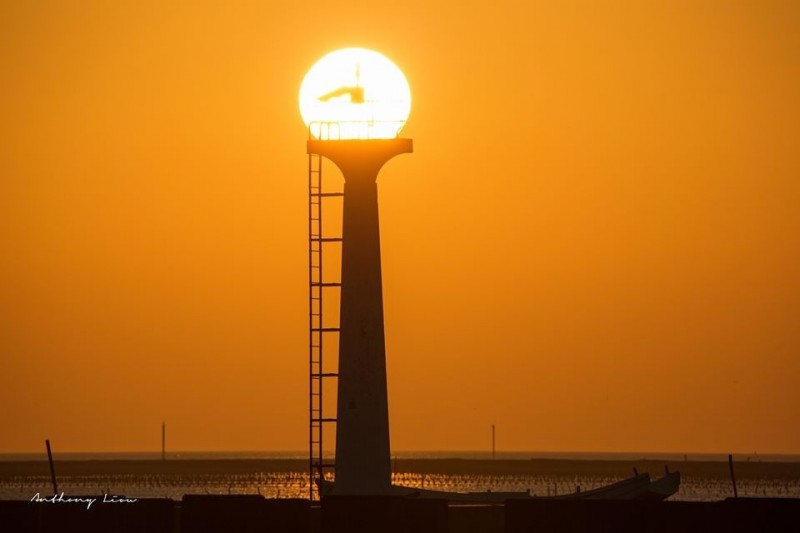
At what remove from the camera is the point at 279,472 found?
173 m

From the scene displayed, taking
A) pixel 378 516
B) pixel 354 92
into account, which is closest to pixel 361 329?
pixel 354 92

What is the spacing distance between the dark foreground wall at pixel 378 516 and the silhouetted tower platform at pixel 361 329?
19.9 ft

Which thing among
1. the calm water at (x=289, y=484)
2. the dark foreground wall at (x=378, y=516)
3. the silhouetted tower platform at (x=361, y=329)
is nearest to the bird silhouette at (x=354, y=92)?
the silhouetted tower platform at (x=361, y=329)

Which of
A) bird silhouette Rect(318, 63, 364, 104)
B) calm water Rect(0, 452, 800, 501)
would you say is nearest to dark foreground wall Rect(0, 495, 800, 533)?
bird silhouette Rect(318, 63, 364, 104)

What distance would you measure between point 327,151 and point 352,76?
6.01 ft

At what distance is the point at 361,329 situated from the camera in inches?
1366

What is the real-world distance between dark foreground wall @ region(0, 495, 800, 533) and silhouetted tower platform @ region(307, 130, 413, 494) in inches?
239

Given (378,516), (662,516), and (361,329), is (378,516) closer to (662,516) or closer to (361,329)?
(662,516)

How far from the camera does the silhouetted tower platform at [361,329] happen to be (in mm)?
34688

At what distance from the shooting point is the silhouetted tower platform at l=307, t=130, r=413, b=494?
34.7 m

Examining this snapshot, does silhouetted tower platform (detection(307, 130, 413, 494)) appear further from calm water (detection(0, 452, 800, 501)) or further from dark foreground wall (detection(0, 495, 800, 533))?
calm water (detection(0, 452, 800, 501))

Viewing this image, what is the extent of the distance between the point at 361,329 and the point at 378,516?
7.45m

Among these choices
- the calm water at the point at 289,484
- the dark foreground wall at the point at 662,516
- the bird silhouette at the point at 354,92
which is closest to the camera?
the dark foreground wall at the point at 662,516

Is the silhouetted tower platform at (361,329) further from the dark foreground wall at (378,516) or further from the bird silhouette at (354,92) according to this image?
the dark foreground wall at (378,516)
